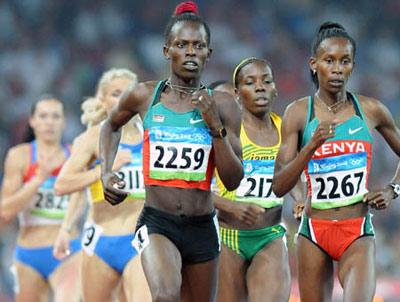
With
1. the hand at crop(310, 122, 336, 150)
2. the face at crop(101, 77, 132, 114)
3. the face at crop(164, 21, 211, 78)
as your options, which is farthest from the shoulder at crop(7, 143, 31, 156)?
the hand at crop(310, 122, 336, 150)

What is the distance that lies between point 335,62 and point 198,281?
1590 millimetres

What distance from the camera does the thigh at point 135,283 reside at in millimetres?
8111

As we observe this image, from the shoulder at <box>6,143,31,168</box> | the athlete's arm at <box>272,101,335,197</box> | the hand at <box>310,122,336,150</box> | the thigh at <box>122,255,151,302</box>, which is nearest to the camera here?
the hand at <box>310,122,336,150</box>

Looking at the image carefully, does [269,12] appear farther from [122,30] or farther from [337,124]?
[337,124]

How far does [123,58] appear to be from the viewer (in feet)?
53.3

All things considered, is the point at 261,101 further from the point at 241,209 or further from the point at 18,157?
the point at 18,157

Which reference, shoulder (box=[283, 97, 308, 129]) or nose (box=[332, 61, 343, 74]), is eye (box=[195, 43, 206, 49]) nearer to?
shoulder (box=[283, 97, 308, 129])

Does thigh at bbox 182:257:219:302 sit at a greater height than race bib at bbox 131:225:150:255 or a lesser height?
lesser

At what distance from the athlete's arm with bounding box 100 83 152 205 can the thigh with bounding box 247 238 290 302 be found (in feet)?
4.11

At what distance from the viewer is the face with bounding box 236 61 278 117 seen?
792cm

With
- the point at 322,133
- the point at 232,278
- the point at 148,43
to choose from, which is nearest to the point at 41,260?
the point at 232,278

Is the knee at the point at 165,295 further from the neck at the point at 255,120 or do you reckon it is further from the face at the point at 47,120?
the face at the point at 47,120

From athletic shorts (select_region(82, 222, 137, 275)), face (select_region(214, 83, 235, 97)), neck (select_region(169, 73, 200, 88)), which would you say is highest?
face (select_region(214, 83, 235, 97))

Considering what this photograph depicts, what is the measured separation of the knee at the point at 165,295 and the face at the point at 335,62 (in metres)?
1.68
